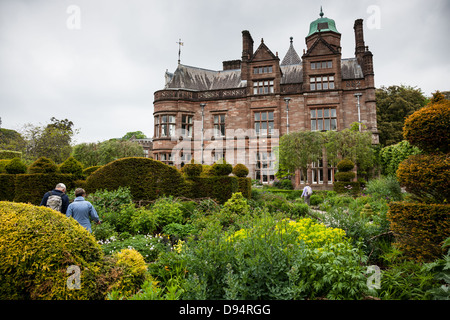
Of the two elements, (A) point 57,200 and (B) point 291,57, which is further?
(B) point 291,57

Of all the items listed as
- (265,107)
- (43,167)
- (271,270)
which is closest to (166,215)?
(271,270)

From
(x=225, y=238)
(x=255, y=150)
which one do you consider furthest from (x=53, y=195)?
(x=255, y=150)

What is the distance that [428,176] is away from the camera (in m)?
3.94

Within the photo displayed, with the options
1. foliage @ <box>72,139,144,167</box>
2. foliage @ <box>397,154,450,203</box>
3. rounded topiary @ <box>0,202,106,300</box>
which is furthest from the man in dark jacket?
foliage @ <box>72,139,144,167</box>

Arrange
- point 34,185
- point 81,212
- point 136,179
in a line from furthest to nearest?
point 34,185, point 136,179, point 81,212

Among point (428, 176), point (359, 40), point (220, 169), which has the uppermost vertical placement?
point (359, 40)

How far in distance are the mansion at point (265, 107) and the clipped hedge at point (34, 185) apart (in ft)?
43.0

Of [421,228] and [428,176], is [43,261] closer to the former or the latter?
[421,228]

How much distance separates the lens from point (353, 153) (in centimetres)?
1775

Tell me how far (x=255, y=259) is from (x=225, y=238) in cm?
84

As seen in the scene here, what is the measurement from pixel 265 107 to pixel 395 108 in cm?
1780

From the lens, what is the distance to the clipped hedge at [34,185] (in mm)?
9773

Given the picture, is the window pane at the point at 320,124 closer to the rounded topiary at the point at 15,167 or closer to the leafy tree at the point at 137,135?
the rounded topiary at the point at 15,167
